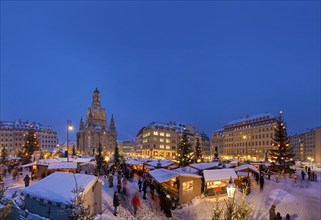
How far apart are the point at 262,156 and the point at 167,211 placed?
77762 mm

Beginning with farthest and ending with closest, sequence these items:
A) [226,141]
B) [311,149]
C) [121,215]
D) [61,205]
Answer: [311,149], [226,141], [121,215], [61,205]

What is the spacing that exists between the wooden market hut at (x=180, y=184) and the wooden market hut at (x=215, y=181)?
0.71 meters

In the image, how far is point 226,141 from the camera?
109m

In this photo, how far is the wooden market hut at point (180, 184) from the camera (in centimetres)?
2277

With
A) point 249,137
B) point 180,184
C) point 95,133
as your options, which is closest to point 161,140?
point 249,137

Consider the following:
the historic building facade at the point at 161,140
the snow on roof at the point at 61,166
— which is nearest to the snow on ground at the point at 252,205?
the snow on roof at the point at 61,166

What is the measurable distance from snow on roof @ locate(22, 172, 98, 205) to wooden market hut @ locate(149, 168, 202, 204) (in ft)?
25.4

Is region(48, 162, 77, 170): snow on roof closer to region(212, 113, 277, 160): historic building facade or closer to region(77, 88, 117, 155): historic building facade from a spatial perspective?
region(212, 113, 277, 160): historic building facade

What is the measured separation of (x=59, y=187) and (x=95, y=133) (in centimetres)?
13376

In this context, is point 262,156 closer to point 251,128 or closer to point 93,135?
point 251,128

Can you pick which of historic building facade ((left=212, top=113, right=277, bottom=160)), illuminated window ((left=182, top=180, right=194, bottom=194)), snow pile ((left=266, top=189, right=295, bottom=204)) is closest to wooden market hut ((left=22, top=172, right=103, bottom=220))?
illuminated window ((left=182, top=180, right=194, bottom=194))

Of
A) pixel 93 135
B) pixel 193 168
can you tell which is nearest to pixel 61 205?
pixel 193 168

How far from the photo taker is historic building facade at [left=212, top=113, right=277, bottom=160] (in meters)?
87.9

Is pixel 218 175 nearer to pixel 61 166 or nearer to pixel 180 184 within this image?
pixel 180 184
